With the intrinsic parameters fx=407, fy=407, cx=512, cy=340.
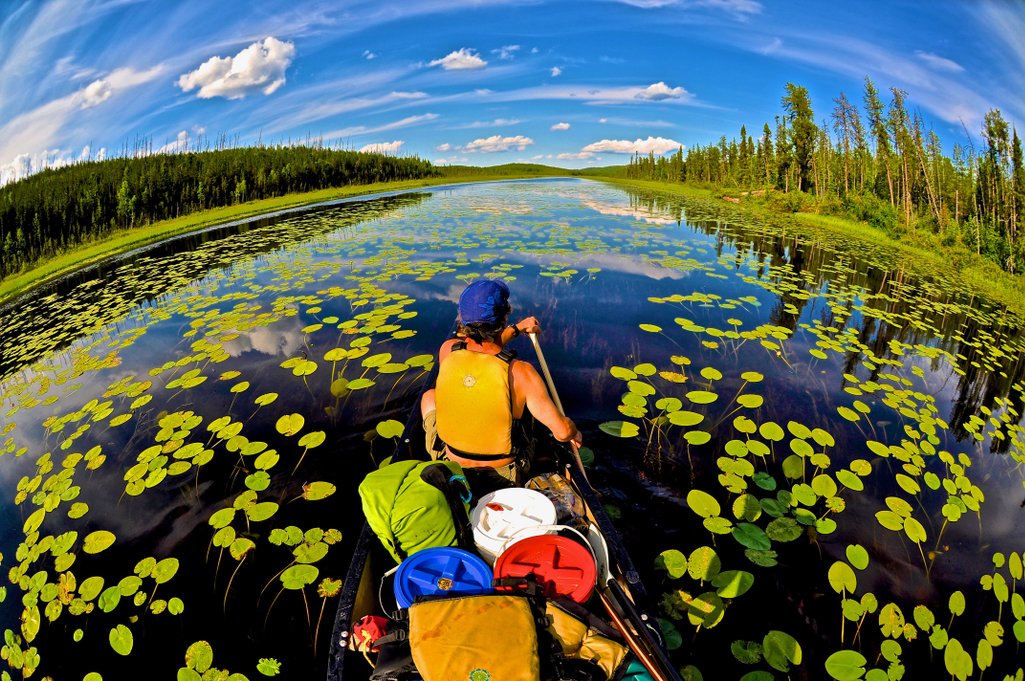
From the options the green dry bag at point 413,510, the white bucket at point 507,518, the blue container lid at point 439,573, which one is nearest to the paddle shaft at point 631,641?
the white bucket at point 507,518

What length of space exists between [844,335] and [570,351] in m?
4.93

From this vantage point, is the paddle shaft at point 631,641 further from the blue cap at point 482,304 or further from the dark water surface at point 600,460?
the blue cap at point 482,304

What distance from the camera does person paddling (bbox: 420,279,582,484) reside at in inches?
108

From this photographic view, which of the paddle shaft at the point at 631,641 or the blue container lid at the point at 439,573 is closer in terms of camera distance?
the paddle shaft at the point at 631,641

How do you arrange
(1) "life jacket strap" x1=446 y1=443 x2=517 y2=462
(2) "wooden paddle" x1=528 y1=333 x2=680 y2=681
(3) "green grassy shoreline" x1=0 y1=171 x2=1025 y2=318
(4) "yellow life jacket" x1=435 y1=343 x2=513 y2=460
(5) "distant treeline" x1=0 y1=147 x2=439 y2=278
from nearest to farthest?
(2) "wooden paddle" x1=528 y1=333 x2=680 y2=681 < (4) "yellow life jacket" x1=435 y1=343 x2=513 y2=460 < (1) "life jacket strap" x1=446 y1=443 x2=517 y2=462 < (3) "green grassy shoreline" x1=0 y1=171 x2=1025 y2=318 < (5) "distant treeline" x1=0 y1=147 x2=439 y2=278

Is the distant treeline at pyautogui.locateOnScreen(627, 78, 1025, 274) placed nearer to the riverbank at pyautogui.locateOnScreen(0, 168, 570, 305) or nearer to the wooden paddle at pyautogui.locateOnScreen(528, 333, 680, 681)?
the wooden paddle at pyautogui.locateOnScreen(528, 333, 680, 681)

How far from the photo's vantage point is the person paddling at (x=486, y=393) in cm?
275

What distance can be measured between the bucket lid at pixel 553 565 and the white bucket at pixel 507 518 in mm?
144

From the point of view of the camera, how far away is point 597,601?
218 cm

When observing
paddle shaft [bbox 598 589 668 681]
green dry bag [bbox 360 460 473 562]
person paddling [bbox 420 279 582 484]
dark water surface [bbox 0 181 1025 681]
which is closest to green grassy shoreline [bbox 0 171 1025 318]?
dark water surface [bbox 0 181 1025 681]

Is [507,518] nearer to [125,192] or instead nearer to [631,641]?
[631,641]

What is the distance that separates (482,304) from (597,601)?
6.25 ft

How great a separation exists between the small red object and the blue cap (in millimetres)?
1762

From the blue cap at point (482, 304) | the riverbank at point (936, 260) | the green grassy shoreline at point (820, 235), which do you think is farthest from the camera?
the green grassy shoreline at point (820, 235)
